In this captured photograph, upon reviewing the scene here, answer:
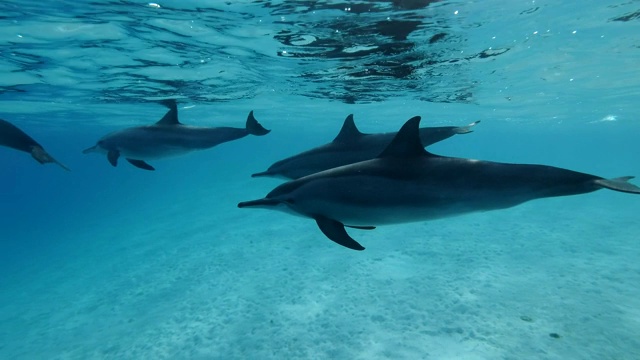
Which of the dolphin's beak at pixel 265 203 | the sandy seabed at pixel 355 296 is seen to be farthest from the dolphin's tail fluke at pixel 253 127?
the sandy seabed at pixel 355 296

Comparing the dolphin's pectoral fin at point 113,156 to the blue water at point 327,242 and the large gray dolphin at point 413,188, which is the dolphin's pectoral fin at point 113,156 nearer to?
the blue water at point 327,242

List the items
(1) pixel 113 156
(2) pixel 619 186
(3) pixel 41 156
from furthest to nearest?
(1) pixel 113 156 → (3) pixel 41 156 → (2) pixel 619 186

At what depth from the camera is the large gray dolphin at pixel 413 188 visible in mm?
4332

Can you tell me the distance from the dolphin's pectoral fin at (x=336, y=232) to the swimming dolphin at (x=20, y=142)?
5481 millimetres

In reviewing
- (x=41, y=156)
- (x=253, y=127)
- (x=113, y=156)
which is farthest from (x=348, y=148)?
(x=113, y=156)

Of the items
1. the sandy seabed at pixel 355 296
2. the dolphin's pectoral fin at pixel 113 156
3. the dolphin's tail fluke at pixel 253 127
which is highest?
the dolphin's tail fluke at pixel 253 127

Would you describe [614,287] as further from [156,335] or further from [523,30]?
[156,335]

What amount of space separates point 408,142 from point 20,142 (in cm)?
764

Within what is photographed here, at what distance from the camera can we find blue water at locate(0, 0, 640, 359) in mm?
8875

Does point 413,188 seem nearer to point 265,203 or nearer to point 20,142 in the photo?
point 265,203

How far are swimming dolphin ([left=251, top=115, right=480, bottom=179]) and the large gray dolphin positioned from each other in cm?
162

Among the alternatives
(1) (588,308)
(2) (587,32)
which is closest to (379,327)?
(1) (588,308)

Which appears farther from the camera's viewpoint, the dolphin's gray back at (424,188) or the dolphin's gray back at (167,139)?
the dolphin's gray back at (167,139)

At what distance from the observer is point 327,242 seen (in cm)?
1647
